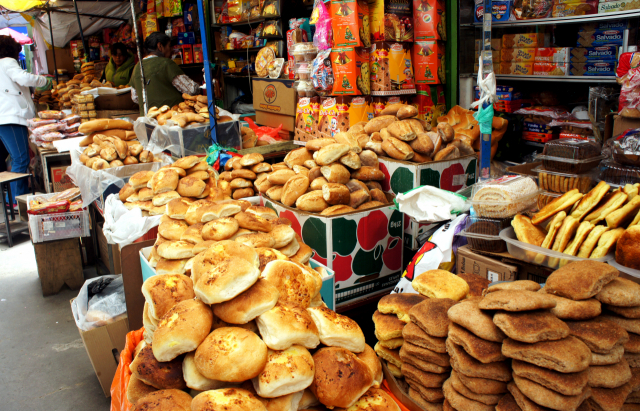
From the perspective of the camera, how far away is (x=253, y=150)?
486cm

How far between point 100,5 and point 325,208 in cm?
972

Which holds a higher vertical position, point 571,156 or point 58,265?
point 571,156

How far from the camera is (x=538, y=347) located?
1194 mm

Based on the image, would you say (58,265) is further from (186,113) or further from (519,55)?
(519,55)

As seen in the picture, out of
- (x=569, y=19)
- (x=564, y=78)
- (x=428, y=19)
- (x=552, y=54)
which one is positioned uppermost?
(x=428, y=19)

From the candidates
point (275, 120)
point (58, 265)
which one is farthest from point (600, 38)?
point (58, 265)

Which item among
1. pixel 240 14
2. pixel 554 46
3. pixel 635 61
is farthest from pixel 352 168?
pixel 240 14

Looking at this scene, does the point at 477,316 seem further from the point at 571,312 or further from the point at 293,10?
the point at 293,10

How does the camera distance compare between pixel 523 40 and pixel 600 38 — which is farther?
pixel 523 40

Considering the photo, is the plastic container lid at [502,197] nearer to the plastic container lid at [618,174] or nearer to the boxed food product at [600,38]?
the plastic container lid at [618,174]

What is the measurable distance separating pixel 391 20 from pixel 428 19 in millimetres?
384

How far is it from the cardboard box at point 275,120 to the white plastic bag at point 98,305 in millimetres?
2958

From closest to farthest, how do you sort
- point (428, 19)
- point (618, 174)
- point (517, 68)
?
point (618, 174) → point (428, 19) → point (517, 68)

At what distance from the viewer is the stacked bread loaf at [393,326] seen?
1.63 meters
